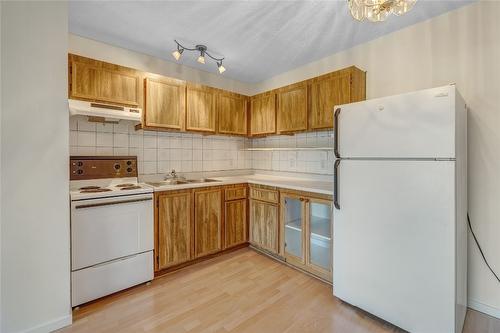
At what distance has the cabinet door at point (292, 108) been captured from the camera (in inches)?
109

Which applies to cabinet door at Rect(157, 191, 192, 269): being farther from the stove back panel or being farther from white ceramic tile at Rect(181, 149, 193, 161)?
white ceramic tile at Rect(181, 149, 193, 161)

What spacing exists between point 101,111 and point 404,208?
Result: 2559 millimetres

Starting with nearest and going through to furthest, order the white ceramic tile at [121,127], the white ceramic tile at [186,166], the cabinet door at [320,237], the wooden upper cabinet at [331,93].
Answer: the cabinet door at [320,237] < the wooden upper cabinet at [331,93] < the white ceramic tile at [121,127] < the white ceramic tile at [186,166]

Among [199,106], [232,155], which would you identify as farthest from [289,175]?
[199,106]

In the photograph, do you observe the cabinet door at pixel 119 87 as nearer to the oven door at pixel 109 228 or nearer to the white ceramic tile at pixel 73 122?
the white ceramic tile at pixel 73 122

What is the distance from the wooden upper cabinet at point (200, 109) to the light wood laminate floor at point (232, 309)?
5.63 ft

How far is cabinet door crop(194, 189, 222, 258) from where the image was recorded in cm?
263

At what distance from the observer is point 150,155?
284cm

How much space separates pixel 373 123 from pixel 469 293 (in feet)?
5.30

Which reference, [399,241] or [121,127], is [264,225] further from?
[121,127]

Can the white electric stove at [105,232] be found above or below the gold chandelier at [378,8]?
below

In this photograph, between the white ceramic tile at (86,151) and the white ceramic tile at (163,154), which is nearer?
the white ceramic tile at (86,151)

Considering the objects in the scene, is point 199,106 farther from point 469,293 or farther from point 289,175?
point 469,293

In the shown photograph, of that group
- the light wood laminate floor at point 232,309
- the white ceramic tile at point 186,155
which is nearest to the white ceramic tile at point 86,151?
the white ceramic tile at point 186,155
